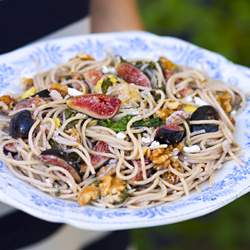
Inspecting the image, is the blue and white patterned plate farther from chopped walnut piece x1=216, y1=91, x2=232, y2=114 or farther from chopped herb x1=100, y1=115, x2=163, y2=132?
chopped herb x1=100, y1=115, x2=163, y2=132

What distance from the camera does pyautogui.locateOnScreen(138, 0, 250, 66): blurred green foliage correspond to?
22.7ft

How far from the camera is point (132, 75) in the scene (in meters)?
3.90

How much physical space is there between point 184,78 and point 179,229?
3.45 meters

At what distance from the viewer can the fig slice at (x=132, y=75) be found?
390 cm

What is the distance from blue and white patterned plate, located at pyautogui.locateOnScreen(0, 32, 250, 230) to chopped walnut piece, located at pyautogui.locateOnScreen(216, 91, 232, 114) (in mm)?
202

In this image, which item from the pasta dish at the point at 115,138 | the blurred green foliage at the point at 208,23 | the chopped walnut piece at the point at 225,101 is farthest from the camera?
the blurred green foliage at the point at 208,23

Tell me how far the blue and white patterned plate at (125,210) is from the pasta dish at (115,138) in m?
0.14

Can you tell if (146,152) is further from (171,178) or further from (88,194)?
(88,194)

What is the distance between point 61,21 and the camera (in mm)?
4477

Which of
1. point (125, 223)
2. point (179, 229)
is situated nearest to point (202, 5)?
point (179, 229)

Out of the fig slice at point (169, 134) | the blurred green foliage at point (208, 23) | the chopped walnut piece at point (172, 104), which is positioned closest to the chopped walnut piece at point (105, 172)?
the fig slice at point (169, 134)

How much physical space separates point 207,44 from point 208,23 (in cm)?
49

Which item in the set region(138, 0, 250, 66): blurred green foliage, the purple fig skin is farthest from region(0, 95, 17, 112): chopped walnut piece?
region(138, 0, 250, 66): blurred green foliage

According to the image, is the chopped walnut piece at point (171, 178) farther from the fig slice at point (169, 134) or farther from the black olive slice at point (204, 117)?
the black olive slice at point (204, 117)
